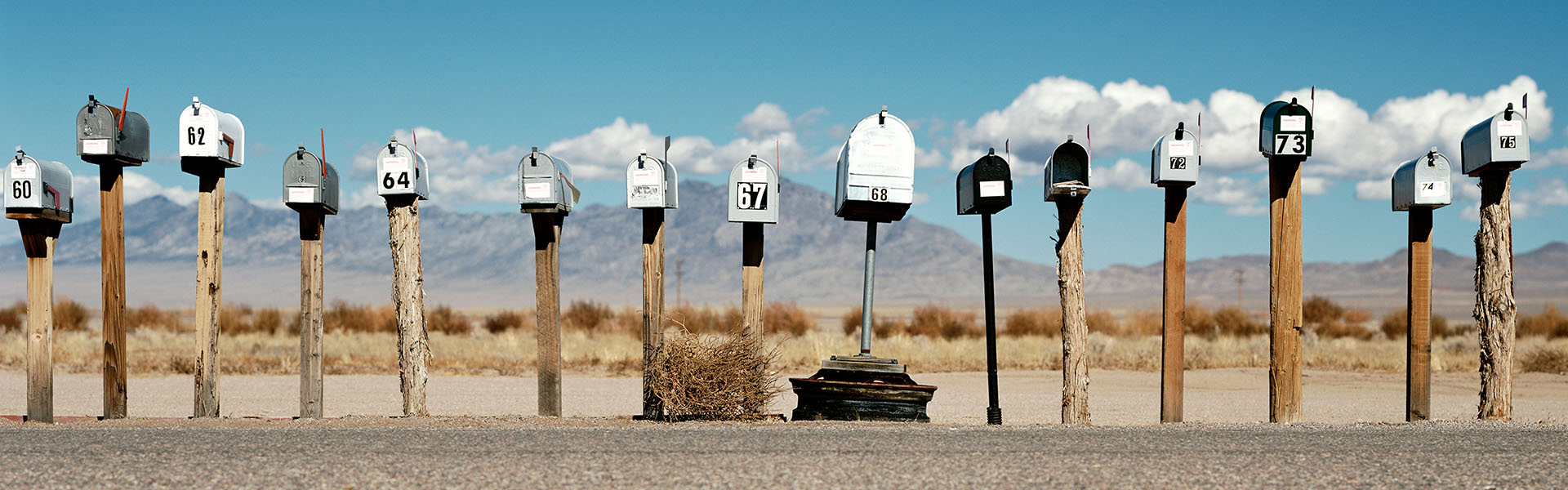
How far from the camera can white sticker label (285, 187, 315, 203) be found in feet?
28.0

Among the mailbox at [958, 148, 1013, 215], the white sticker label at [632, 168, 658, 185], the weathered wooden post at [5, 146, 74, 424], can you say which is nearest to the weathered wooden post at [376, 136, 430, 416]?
the white sticker label at [632, 168, 658, 185]

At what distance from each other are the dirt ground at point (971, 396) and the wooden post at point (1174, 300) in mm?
2044

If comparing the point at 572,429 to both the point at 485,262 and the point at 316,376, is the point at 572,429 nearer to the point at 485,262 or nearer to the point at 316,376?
the point at 316,376

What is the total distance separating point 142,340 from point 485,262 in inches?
4227

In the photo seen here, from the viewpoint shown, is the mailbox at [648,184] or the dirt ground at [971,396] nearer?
the mailbox at [648,184]

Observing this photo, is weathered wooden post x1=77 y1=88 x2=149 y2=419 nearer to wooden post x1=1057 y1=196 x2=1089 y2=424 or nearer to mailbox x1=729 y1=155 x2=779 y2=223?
mailbox x1=729 y1=155 x2=779 y2=223

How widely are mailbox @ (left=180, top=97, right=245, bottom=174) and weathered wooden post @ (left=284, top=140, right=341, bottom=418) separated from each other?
40 centimetres

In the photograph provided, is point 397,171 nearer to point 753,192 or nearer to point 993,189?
point 753,192

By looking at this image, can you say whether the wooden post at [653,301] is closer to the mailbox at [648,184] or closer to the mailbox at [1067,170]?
the mailbox at [648,184]

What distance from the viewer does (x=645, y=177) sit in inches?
332

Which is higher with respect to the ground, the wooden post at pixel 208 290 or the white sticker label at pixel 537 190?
the white sticker label at pixel 537 190

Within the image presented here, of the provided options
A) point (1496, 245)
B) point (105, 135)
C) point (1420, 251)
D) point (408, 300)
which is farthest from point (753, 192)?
point (1496, 245)

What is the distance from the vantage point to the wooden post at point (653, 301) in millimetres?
8352

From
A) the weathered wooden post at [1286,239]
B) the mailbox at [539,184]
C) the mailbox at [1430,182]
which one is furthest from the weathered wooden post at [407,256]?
the mailbox at [1430,182]
